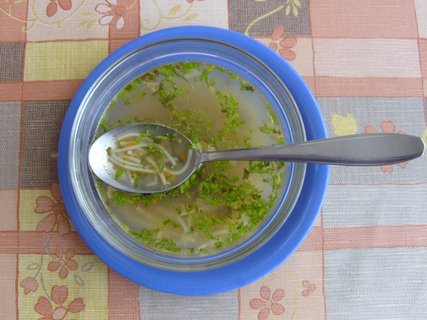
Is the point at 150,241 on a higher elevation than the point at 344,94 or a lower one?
lower

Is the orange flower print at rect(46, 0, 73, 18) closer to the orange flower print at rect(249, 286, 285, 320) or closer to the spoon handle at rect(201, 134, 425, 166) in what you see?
the spoon handle at rect(201, 134, 425, 166)

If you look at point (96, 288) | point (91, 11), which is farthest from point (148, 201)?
point (91, 11)

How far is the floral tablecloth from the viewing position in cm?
82

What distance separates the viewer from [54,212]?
83 centimetres

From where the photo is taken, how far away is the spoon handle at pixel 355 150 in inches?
25.5

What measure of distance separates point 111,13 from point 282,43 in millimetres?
280

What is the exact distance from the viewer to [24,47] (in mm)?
857

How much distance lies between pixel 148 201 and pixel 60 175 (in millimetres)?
140

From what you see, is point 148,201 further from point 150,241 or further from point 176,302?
point 176,302

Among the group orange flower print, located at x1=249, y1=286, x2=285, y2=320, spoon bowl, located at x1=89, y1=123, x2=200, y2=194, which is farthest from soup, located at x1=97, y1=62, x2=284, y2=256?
orange flower print, located at x1=249, y1=286, x2=285, y2=320

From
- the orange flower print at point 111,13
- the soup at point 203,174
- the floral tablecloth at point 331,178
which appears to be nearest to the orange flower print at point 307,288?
the floral tablecloth at point 331,178

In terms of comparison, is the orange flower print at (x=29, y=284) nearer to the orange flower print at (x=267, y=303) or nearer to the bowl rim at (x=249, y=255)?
the bowl rim at (x=249, y=255)

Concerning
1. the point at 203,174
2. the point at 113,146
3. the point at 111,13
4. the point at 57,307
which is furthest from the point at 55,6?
the point at 57,307

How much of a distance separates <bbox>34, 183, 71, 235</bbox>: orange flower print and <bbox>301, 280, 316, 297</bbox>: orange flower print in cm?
37
